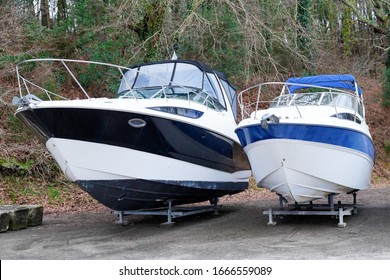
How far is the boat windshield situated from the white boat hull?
5.36 ft

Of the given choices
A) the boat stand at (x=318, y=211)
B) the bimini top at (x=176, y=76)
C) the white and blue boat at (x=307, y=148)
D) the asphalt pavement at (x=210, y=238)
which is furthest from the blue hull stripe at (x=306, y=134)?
the bimini top at (x=176, y=76)

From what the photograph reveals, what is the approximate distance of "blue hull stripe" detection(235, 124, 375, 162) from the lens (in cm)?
775

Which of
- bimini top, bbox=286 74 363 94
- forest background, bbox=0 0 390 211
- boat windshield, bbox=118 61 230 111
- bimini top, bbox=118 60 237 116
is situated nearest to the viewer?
boat windshield, bbox=118 61 230 111

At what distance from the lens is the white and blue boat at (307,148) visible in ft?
25.6

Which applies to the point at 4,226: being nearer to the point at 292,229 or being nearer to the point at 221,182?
the point at 221,182

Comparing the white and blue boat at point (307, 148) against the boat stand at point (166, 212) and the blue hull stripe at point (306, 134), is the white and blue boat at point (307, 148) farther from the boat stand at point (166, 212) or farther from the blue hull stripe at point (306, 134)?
the boat stand at point (166, 212)

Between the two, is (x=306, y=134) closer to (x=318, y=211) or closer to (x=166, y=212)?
(x=318, y=211)

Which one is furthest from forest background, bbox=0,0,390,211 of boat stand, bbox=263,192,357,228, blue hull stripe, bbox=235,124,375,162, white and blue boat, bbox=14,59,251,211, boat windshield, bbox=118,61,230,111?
blue hull stripe, bbox=235,124,375,162

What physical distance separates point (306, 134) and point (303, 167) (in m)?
0.55

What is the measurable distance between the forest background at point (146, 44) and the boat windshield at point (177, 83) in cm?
333

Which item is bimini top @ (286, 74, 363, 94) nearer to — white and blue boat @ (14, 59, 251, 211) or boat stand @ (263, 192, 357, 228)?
white and blue boat @ (14, 59, 251, 211)

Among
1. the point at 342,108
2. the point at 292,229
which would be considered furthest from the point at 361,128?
the point at 292,229

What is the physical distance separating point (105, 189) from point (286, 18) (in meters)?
8.82

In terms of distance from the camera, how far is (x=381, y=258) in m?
5.74
